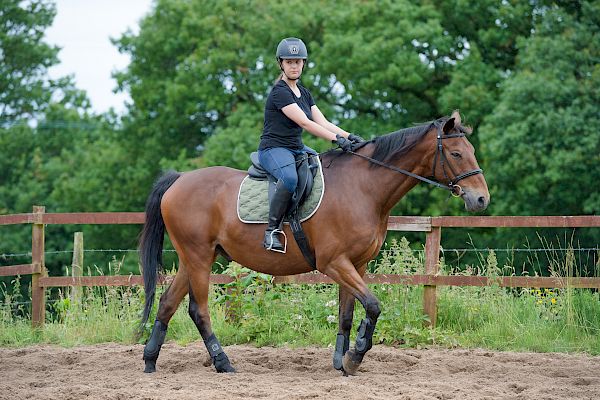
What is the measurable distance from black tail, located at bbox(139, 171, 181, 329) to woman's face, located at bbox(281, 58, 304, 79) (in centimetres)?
172

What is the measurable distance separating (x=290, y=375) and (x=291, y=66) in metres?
2.86

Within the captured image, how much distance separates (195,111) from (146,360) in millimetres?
21059

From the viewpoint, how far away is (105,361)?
28.4ft

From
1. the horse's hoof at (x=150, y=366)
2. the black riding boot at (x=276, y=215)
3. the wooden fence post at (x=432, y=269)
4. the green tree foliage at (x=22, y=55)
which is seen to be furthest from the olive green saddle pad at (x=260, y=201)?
the green tree foliage at (x=22, y=55)

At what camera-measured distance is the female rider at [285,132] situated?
7.55 metres

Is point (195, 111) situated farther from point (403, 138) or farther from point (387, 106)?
point (403, 138)

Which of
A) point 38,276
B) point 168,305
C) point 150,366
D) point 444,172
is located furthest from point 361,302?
point 38,276

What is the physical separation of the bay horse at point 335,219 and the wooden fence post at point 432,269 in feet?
6.52

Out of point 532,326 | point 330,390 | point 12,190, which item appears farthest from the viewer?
point 12,190

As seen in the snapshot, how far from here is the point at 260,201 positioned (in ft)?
25.9

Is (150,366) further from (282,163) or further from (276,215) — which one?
(282,163)

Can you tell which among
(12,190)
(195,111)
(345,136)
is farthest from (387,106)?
(345,136)

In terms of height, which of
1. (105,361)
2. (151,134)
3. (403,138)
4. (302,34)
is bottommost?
(105,361)

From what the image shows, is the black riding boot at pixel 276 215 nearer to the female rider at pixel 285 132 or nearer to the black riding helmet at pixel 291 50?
the female rider at pixel 285 132
